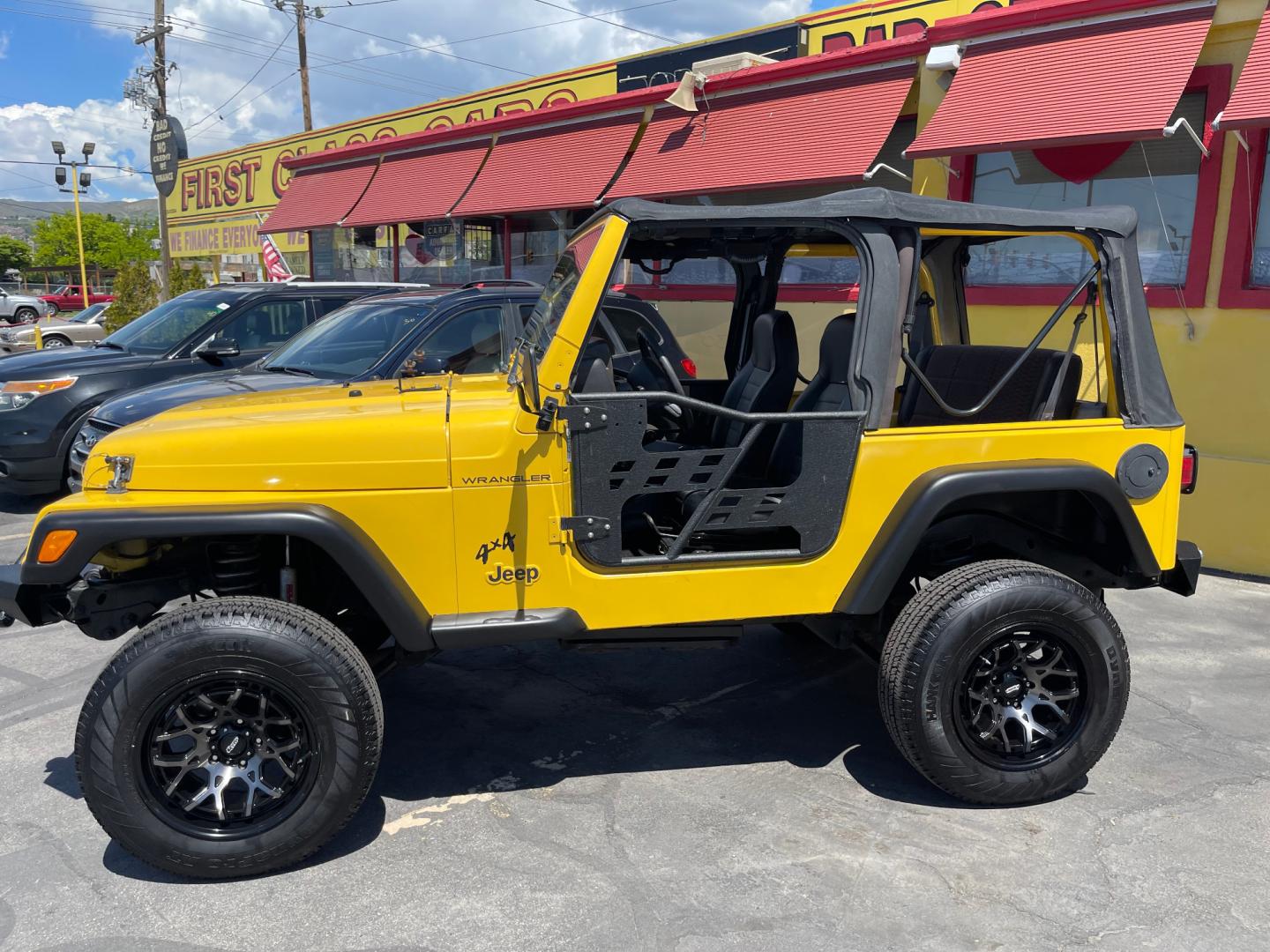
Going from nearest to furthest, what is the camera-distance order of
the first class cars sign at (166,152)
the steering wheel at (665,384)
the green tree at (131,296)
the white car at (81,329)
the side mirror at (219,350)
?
the steering wheel at (665,384)
the side mirror at (219,350)
the green tree at (131,296)
the white car at (81,329)
the first class cars sign at (166,152)

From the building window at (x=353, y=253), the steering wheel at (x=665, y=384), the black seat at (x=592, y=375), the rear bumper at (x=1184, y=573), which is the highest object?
the building window at (x=353, y=253)

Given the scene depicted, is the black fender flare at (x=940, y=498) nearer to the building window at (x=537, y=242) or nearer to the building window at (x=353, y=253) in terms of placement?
the building window at (x=537, y=242)

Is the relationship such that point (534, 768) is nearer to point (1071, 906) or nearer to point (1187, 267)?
point (1071, 906)

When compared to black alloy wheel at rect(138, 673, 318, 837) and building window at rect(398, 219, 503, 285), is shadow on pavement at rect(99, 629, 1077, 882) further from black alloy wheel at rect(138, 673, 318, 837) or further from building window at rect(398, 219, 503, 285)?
building window at rect(398, 219, 503, 285)

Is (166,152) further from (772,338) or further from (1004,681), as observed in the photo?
(1004,681)

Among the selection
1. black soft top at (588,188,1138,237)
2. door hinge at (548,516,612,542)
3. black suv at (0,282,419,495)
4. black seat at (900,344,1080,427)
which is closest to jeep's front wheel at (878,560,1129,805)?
black seat at (900,344,1080,427)

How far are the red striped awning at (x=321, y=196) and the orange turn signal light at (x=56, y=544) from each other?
14.4m

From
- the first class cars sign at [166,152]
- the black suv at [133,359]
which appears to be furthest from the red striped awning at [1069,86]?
the first class cars sign at [166,152]

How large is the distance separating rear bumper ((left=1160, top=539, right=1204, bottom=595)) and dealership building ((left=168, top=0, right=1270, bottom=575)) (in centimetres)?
349

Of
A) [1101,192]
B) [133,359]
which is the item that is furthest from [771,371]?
[133,359]

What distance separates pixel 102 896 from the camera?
118 inches

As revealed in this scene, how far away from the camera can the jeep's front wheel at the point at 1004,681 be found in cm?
338

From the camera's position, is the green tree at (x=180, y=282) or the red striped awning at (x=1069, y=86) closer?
the red striped awning at (x=1069, y=86)

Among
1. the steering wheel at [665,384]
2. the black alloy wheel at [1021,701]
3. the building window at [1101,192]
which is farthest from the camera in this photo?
the building window at [1101,192]
